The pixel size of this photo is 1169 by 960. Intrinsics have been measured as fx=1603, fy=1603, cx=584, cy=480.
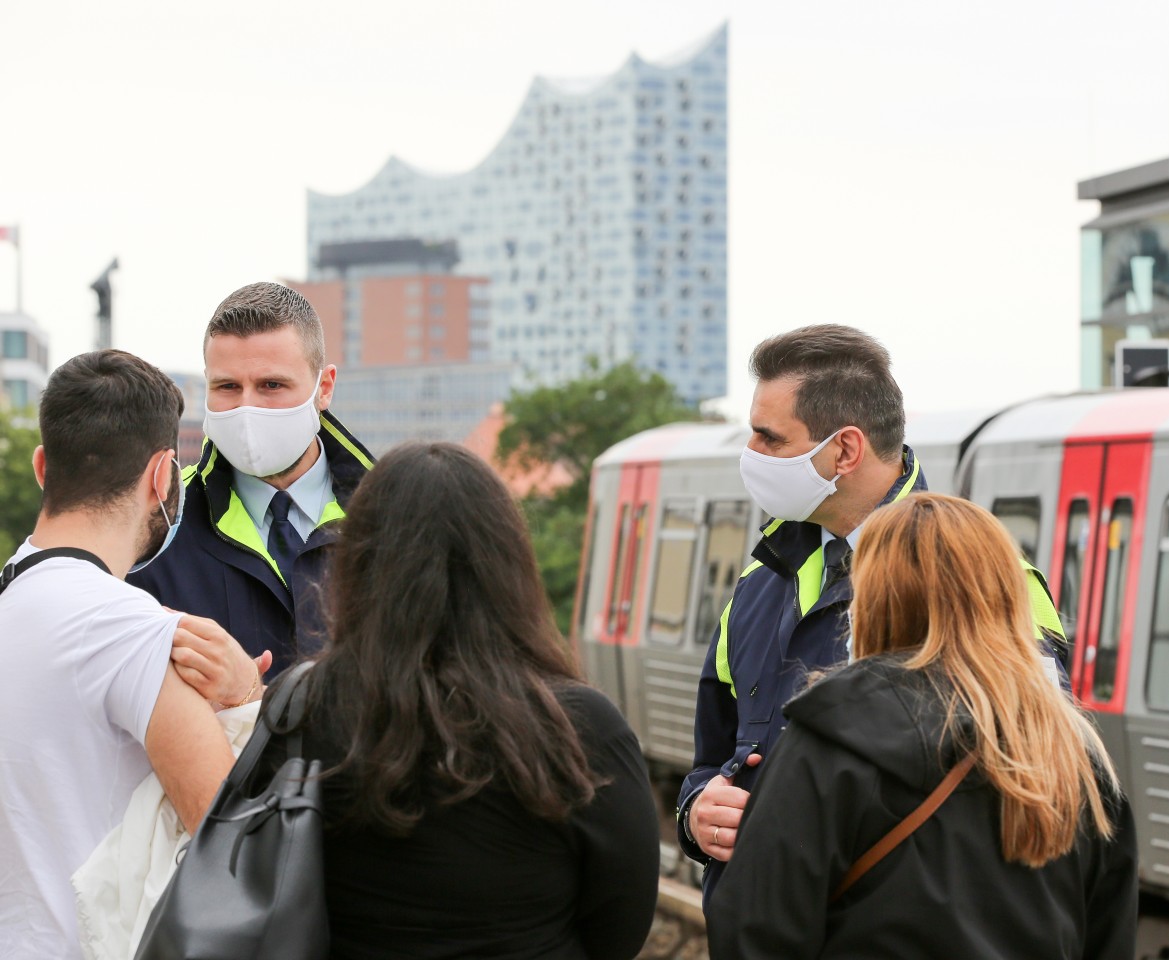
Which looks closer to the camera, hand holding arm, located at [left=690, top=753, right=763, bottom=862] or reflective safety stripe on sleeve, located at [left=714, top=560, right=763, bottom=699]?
hand holding arm, located at [left=690, top=753, right=763, bottom=862]

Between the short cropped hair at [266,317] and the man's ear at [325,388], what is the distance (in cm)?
2

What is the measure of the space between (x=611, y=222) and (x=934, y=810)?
162651 millimetres

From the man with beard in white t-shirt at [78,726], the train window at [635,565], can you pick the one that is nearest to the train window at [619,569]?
the train window at [635,565]

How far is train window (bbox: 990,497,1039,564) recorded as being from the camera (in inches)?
414

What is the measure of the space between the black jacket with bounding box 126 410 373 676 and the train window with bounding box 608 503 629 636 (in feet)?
42.3

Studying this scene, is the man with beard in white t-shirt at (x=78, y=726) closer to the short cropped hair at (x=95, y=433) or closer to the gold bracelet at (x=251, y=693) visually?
the gold bracelet at (x=251, y=693)

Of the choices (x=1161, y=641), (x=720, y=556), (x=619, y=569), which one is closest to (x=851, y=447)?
(x=1161, y=641)

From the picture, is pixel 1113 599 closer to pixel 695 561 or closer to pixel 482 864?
pixel 695 561

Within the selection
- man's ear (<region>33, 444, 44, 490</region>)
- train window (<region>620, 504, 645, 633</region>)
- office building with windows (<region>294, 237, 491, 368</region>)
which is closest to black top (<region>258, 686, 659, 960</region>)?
man's ear (<region>33, 444, 44, 490</region>)

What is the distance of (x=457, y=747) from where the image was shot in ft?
7.82

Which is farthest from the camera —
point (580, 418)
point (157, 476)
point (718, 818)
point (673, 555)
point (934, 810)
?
point (580, 418)

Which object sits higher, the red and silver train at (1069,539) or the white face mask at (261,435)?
the white face mask at (261,435)

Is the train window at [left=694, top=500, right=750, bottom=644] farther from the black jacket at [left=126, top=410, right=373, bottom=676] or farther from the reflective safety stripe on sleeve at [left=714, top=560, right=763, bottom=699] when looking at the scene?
the black jacket at [left=126, top=410, right=373, bottom=676]

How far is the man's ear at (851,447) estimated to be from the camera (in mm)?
3707
